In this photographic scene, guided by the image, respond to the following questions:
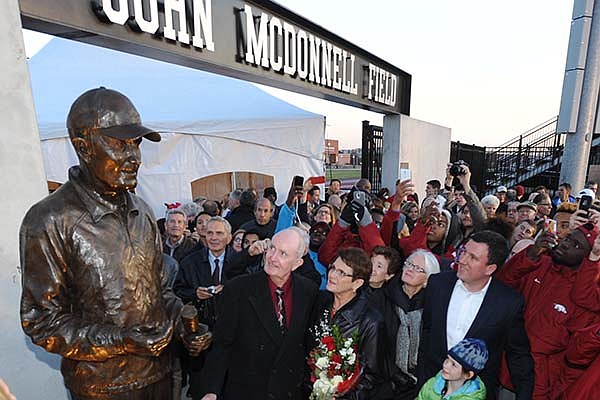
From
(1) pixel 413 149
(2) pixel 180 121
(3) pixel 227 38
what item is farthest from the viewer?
(1) pixel 413 149

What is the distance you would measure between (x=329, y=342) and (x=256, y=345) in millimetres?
458

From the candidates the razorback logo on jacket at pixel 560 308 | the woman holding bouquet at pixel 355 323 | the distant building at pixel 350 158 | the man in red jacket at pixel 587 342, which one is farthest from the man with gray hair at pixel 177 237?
the distant building at pixel 350 158

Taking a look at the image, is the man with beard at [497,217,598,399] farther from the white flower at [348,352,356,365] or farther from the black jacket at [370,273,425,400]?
the white flower at [348,352,356,365]

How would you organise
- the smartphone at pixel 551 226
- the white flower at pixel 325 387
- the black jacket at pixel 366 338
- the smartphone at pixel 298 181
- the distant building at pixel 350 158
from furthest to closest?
the distant building at pixel 350 158, the smartphone at pixel 298 181, the smartphone at pixel 551 226, the black jacket at pixel 366 338, the white flower at pixel 325 387

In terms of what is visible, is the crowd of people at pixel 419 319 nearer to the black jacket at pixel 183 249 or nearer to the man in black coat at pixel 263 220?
the black jacket at pixel 183 249

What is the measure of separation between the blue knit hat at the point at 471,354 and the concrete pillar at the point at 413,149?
27.2ft

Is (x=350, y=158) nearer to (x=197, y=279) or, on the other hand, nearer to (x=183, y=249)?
(x=183, y=249)

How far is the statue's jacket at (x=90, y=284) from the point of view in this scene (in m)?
1.39

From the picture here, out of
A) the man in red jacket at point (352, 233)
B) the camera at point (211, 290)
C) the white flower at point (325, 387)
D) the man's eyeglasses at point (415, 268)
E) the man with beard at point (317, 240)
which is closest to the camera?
the white flower at point (325, 387)

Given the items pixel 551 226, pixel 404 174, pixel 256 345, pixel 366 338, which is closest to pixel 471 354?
pixel 366 338

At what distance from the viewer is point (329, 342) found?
224 centimetres

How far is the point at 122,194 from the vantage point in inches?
63.6

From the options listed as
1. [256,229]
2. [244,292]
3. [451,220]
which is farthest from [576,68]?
[244,292]

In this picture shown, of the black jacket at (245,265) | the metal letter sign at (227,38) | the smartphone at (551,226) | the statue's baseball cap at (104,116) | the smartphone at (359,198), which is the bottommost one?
the black jacket at (245,265)
